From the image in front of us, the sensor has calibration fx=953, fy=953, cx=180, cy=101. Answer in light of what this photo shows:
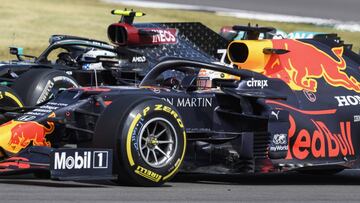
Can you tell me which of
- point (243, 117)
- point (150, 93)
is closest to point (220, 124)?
point (243, 117)

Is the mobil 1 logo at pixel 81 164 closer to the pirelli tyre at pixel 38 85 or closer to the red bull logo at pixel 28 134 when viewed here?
the red bull logo at pixel 28 134

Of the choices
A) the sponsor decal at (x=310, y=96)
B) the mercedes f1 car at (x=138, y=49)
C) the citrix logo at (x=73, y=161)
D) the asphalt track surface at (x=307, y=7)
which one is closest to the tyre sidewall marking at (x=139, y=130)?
the citrix logo at (x=73, y=161)

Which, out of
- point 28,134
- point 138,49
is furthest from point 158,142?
point 138,49

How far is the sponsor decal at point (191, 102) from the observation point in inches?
344

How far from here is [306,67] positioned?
9.83m

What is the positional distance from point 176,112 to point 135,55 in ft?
19.6

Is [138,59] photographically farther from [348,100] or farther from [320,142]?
[320,142]

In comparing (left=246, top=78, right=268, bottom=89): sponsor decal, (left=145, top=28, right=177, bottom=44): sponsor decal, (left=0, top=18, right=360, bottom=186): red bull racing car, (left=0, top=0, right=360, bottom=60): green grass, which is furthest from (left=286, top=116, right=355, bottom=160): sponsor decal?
(left=0, top=0, right=360, bottom=60): green grass

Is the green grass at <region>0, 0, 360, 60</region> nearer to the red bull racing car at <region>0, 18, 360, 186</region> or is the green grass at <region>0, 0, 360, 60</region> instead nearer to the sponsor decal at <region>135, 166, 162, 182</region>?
the red bull racing car at <region>0, 18, 360, 186</region>

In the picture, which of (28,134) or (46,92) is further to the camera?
(46,92)

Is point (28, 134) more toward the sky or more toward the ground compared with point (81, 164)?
more toward the sky

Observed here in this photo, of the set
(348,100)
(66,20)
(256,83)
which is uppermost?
(66,20)

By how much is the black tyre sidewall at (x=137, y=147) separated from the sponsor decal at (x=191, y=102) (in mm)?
419

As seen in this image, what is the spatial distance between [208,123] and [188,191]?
4.13ft
